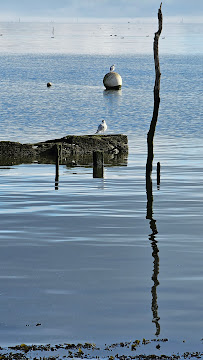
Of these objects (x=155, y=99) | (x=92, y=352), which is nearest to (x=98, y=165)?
(x=155, y=99)

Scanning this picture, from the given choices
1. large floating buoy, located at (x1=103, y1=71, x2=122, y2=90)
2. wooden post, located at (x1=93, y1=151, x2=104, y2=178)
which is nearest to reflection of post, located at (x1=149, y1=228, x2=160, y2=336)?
wooden post, located at (x1=93, y1=151, x2=104, y2=178)

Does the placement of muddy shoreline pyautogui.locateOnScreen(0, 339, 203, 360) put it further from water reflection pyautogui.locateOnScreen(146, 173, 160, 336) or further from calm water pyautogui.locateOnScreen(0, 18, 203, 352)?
water reflection pyautogui.locateOnScreen(146, 173, 160, 336)

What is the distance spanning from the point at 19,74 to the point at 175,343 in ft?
358

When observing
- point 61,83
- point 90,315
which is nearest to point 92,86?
point 61,83

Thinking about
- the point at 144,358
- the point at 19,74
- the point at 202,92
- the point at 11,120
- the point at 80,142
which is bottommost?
the point at 144,358

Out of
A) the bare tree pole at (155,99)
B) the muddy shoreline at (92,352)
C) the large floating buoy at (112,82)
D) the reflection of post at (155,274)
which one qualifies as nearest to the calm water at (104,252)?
the reflection of post at (155,274)

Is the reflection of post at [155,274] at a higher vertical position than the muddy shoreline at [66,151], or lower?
lower

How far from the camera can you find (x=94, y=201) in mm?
24688

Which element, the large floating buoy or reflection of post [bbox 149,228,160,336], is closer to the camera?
reflection of post [bbox 149,228,160,336]

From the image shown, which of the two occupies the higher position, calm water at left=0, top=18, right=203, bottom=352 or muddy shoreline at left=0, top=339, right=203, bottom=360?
calm water at left=0, top=18, right=203, bottom=352

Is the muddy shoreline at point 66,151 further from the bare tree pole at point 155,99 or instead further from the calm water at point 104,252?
the bare tree pole at point 155,99

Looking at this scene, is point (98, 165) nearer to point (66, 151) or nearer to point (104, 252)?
point (66, 151)

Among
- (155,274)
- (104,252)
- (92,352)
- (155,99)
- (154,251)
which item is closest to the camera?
(92,352)

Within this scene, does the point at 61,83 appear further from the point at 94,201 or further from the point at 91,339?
the point at 91,339
